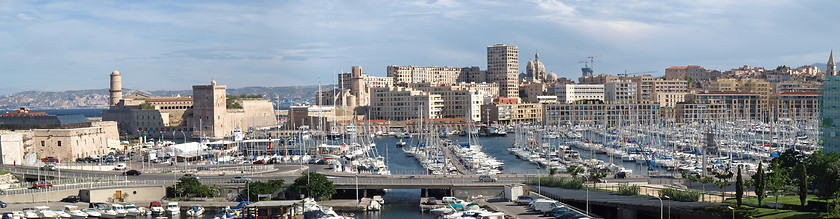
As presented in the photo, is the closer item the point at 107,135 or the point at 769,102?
the point at 107,135

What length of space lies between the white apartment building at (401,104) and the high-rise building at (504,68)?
35.5 m

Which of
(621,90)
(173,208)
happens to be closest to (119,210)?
(173,208)

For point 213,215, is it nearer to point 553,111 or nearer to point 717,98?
point 553,111

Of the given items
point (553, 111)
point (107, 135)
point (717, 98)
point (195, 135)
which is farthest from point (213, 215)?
point (717, 98)

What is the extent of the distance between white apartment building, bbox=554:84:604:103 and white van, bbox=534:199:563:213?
103485 millimetres

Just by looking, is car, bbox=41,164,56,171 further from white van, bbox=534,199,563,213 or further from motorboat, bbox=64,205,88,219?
white van, bbox=534,199,563,213

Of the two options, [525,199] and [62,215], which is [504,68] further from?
[62,215]

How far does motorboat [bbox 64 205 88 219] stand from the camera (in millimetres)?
32188

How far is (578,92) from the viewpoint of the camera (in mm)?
136625

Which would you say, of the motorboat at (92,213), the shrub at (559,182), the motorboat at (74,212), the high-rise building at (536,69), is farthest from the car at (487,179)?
the high-rise building at (536,69)

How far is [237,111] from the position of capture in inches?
3816

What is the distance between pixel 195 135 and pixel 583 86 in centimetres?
6877

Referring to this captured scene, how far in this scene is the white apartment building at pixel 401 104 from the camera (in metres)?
114

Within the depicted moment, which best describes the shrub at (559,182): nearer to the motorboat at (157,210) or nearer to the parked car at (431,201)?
the parked car at (431,201)
